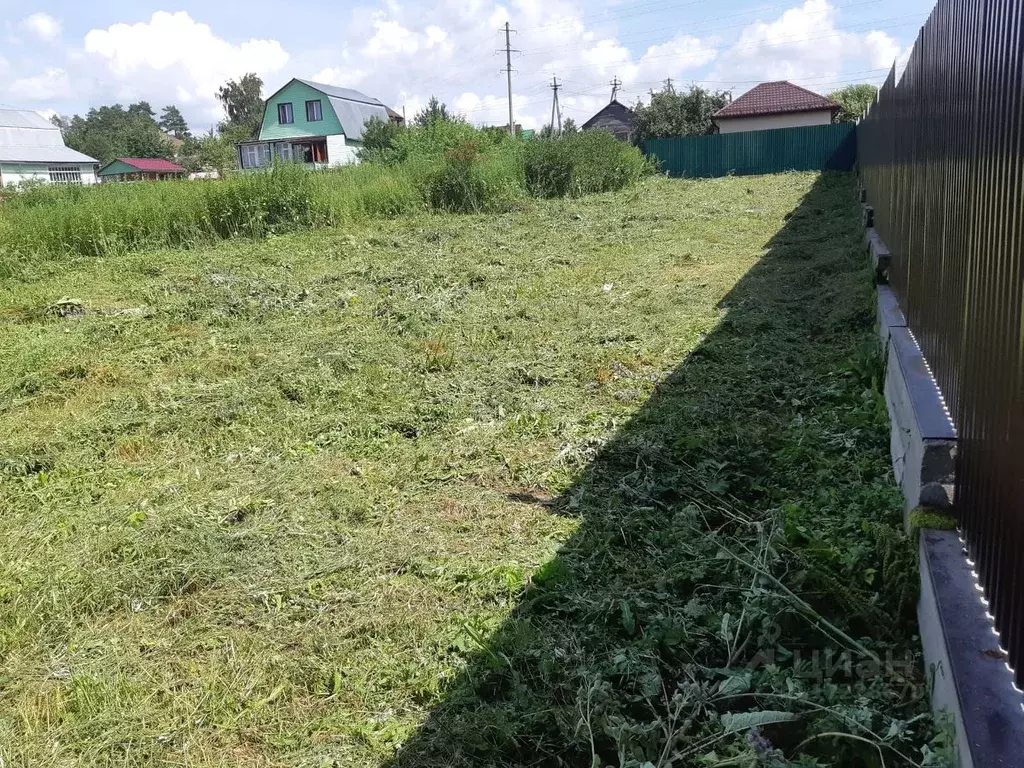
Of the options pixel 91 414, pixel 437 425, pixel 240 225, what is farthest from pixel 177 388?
pixel 240 225

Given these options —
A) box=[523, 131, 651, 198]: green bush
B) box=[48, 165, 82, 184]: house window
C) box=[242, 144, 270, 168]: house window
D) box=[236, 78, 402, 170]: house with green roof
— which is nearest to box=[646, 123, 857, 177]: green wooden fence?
box=[523, 131, 651, 198]: green bush

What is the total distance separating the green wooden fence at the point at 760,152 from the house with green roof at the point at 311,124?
26.1m

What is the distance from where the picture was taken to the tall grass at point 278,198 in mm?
11922

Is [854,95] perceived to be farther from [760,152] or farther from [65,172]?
[65,172]

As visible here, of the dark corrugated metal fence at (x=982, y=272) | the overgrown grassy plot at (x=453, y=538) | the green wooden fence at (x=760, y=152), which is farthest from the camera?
the green wooden fence at (x=760, y=152)

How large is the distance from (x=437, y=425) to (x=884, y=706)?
9.87 ft

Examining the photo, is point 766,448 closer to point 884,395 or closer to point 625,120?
point 884,395

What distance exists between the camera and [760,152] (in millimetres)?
22500

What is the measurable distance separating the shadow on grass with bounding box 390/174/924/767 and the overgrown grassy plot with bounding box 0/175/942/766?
0.5 inches

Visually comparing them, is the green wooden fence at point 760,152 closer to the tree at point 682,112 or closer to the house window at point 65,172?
the tree at point 682,112

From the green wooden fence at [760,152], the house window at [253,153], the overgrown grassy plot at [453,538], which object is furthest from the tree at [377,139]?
the overgrown grassy plot at [453,538]

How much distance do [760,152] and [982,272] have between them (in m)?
22.0

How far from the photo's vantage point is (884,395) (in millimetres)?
4090

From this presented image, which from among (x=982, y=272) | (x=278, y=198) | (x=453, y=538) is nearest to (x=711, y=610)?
(x=453, y=538)
